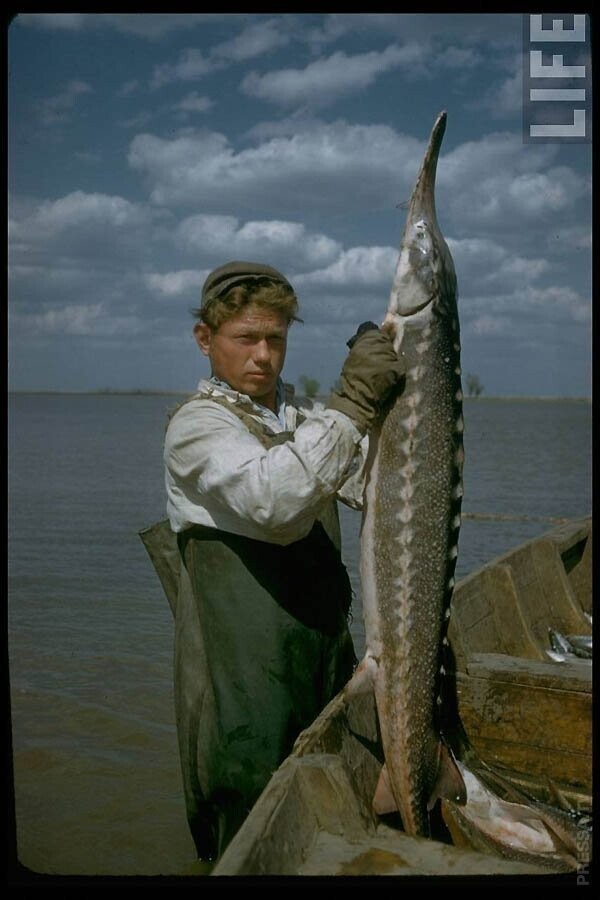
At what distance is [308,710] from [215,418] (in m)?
1.23

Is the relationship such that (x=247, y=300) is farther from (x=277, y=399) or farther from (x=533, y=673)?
(x=533, y=673)

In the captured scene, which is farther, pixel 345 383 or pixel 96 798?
pixel 96 798

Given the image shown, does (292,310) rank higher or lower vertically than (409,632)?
higher

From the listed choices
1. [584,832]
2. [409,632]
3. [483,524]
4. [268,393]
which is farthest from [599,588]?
[483,524]

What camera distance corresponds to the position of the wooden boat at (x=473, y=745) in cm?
247

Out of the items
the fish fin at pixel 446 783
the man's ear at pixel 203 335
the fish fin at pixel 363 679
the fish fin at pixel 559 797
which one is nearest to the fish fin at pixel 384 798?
the fish fin at pixel 446 783

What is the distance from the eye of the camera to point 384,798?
10.3 ft

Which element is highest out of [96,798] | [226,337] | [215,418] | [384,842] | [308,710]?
[226,337]

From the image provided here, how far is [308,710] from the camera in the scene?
3.29 meters

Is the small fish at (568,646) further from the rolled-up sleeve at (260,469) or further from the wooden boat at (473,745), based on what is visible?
the rolled-up sleeve at (260,469)

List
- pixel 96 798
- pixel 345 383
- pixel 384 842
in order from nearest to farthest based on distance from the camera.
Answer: pixel 384 842
pixel 345 383
pixel 96 798

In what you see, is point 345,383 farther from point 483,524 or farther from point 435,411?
point 483,524

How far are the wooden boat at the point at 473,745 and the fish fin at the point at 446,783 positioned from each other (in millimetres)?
103

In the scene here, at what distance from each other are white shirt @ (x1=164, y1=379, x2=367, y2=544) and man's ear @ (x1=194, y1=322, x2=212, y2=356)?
14.3 inches
